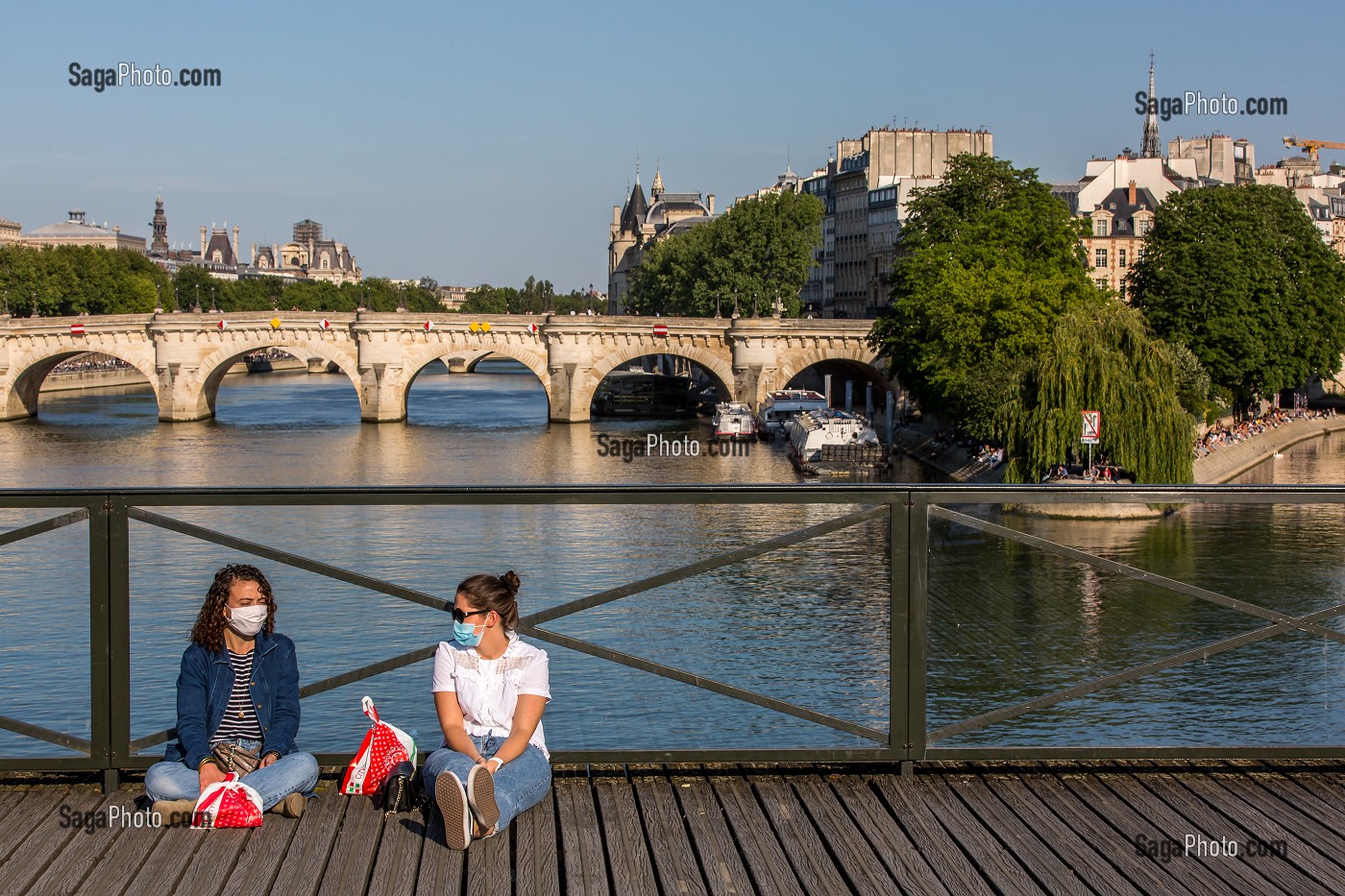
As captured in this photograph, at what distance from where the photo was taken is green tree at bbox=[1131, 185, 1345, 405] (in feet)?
135

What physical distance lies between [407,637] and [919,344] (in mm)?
24198

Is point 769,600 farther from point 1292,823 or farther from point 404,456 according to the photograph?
point 404,456

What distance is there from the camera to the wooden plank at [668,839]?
13.0ft

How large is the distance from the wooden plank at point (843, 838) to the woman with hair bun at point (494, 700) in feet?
2.36

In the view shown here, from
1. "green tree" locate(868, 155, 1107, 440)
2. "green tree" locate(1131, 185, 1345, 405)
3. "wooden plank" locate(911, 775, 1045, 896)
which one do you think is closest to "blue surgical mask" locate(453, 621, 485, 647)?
"wooden plank" locate(911, 775, 1045, 896)

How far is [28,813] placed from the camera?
4.45m

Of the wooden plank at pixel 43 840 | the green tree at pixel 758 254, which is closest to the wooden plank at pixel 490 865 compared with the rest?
the wooden plank at pixel 43 840

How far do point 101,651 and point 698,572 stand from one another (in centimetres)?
165

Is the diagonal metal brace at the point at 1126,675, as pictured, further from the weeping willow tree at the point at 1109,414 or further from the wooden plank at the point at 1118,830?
the weeping willow tree at the point at 1109,414

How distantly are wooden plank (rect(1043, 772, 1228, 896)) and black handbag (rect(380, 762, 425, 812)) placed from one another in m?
1.69

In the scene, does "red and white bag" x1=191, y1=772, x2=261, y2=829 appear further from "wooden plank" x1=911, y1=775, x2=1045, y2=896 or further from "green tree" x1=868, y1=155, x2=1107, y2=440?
"green tree" x1=868, y1=155, x2=1107, y2=440

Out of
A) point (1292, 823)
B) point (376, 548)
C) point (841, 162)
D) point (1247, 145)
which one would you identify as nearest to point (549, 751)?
point (1292, 823)

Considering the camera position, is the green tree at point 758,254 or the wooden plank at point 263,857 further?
the green tree at point 758,254

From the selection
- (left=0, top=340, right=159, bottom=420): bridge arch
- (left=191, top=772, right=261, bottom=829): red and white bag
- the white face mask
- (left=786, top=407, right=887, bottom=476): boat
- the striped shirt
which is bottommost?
(left=786, top=407, right=887, bottom=476): boat
